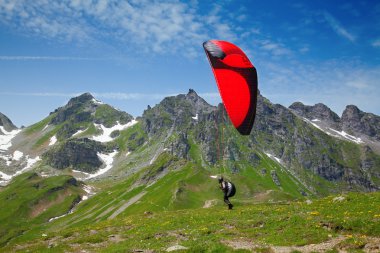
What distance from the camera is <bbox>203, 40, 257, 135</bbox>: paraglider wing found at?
80.8ft

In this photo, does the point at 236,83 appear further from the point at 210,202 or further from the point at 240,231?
the point at 210,202

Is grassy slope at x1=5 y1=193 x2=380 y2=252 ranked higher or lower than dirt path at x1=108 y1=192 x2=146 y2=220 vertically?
higher

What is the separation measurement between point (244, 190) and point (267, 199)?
1815 cm

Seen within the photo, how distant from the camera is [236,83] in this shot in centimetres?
2511

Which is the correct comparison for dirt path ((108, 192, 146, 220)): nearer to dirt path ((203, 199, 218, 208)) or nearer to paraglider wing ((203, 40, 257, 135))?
dirt path ((203, 199, 218, 208))

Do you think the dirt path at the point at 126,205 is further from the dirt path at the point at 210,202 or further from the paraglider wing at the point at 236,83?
the paraglider wing at the point at 236,83

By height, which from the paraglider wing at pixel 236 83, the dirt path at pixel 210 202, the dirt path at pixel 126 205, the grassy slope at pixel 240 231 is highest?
the paraglider wing at pixel 236 83

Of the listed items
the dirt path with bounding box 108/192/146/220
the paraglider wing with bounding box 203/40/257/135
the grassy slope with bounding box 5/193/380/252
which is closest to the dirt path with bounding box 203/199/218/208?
the dirt path with bounding box 108/192/146/220

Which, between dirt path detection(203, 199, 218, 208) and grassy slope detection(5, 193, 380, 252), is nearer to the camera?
grassy slope detection(5, 193, 380, 252)

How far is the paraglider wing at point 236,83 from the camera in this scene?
2462cm

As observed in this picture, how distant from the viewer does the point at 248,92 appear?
24641 millimetres

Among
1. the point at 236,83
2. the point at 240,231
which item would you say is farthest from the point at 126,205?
the point at 236,83

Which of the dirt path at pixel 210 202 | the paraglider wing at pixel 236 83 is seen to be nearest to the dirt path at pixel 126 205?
the dirt path at pixel 210 202

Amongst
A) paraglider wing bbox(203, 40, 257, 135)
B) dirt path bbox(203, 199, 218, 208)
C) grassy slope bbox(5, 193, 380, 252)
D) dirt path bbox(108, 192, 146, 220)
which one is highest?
paraglider wing bbox(203, 40, 257, 135)
